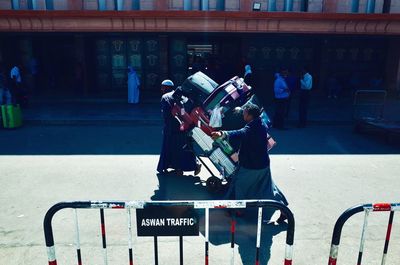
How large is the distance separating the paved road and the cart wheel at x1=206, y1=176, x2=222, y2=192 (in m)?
0.14

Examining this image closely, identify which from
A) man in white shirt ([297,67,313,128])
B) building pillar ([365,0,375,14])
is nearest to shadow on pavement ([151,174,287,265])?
man in white shirt ([297,67,313,128])

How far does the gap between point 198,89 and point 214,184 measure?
66.5 inches

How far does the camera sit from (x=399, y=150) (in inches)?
359

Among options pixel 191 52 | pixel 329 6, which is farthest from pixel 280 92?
pixel 191 52

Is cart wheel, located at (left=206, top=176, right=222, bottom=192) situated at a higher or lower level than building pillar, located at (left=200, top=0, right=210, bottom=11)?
lower

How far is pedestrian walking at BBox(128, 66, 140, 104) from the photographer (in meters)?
13.8

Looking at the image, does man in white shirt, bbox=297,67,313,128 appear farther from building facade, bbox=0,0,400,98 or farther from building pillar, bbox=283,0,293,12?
building pillar, bbox=283,0,293,12

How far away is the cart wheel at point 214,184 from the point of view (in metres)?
6.19

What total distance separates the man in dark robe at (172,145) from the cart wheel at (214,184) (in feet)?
2.63

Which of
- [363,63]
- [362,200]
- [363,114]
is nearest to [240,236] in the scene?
[362,200]

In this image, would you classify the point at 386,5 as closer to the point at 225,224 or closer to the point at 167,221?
the point at 225,224

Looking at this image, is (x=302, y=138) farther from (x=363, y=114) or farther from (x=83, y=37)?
(x=83, y=37)

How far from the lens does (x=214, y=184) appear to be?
6.23m

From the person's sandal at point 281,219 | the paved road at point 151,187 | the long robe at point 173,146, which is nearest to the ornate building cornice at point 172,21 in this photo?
the paved road at point 151,187
